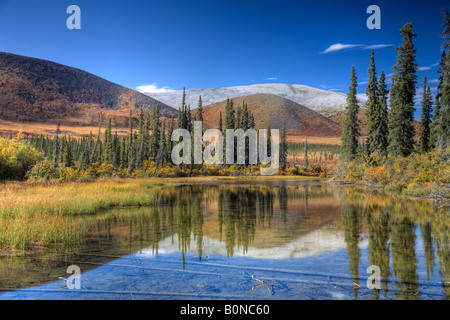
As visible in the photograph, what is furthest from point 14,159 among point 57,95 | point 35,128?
point 57,95

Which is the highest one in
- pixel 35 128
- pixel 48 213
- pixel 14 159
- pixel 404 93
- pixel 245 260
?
pixel 35 128

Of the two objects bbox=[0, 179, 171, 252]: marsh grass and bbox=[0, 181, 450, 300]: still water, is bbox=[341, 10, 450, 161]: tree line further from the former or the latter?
bbox=[0, 179, 171, 252]: marsh grass

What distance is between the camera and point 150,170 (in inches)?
2451

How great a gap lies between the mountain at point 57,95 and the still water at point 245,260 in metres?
126

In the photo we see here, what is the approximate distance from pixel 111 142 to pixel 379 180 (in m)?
55.1

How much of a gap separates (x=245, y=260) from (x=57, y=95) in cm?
16093

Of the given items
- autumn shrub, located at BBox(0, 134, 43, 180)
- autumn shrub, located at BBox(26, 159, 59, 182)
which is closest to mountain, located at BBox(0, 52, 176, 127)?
autumn shrub, located at BBox(0, 134, 43, 180)

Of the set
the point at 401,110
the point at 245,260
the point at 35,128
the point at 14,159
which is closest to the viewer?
the point at 245,260

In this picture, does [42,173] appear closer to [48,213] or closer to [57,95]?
[48,213]

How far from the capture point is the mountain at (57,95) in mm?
127500

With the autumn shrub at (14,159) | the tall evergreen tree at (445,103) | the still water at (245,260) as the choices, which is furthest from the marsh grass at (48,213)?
the tall evergreen tree at (445,103)

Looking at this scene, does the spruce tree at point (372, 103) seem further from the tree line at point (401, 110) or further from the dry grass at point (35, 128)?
the dry grass at point (35, 128)

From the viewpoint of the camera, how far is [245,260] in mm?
10047

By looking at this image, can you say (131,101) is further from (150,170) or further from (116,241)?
(116,241)
